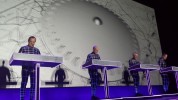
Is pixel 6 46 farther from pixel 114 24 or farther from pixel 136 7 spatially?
pixel 136 7

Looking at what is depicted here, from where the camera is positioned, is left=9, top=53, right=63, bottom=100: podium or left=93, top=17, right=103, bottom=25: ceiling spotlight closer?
left=9, top=53, right=63, bottom=100: podium

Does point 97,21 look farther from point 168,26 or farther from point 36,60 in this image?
point 36,60

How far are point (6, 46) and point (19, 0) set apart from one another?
1.23m

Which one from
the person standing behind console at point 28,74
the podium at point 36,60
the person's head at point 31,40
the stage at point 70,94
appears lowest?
the stage at point 70,94

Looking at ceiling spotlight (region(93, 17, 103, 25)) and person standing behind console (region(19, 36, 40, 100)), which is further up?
ceiling spotlight (region(93, 17, 103, 25))

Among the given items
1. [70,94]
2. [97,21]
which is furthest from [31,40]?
[97,21]

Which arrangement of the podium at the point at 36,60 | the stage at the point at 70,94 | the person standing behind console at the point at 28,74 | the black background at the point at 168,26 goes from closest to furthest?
the podium at the point at 36,60 → the person standing behind console at the point at 28,74 → the stage at the point at 70,94 → the black background at the point at 168,26

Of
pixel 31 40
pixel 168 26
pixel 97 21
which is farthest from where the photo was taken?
pixel 168 26

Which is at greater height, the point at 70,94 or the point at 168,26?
the point at 168,26

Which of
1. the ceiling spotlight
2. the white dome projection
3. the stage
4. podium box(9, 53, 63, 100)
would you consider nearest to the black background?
the white dome projection

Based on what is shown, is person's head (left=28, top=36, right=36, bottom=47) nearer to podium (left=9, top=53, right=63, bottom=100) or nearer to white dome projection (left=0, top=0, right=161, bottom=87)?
podium (left=9, top=53, right=63, bottom=100)

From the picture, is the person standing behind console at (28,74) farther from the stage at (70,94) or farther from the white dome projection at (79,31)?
the white dome projection at (79,31)

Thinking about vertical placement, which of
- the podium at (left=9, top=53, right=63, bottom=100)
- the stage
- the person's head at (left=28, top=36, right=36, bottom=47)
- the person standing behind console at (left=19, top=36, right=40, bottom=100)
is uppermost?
the person's head at (left=28, top=36, right=36, bottom=47)

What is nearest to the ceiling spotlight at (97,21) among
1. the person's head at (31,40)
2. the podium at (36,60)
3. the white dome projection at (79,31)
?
the white dome projection at (79,31)
